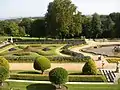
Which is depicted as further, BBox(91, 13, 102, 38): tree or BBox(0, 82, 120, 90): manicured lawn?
BBox(91, 13, 102, 38): tree

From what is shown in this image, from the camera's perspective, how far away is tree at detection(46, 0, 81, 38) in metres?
62.3

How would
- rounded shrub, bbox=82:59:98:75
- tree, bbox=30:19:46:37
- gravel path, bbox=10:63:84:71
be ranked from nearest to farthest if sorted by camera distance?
rounded shrub, bbox=82:59:98:75
gravel path, bbox=10:63:84:71
tree, bbox=30:19:46:37

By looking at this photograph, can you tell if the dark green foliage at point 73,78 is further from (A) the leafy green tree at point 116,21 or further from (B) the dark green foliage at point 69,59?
(A) the leafy green tree at point 116,21

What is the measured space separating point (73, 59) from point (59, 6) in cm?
2814

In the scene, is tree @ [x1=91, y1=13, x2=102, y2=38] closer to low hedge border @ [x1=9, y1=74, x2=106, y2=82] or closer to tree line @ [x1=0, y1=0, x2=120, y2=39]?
tree line @ [x1=0, y1=0, x2=120, y2=39]

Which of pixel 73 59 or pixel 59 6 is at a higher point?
pixel 59 6

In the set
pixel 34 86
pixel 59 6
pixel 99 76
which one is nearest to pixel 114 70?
pixel 99 76

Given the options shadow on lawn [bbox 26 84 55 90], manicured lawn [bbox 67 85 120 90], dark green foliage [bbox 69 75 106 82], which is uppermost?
dark green foliage [bbox 69 75 106 82]

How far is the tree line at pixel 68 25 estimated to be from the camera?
62.6 m

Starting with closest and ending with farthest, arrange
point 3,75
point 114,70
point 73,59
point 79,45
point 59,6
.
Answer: point 3,75 → point 114,70 → point 73,59 → point 79,45 → point 59,6

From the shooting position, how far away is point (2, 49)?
1916 inches

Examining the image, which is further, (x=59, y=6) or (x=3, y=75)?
(x=59, y=6)

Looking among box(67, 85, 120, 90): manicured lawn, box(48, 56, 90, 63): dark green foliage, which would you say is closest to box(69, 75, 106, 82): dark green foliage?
box(67, 85, 120, 90): manicured lawn

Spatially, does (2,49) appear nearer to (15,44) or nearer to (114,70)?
(15,44)
